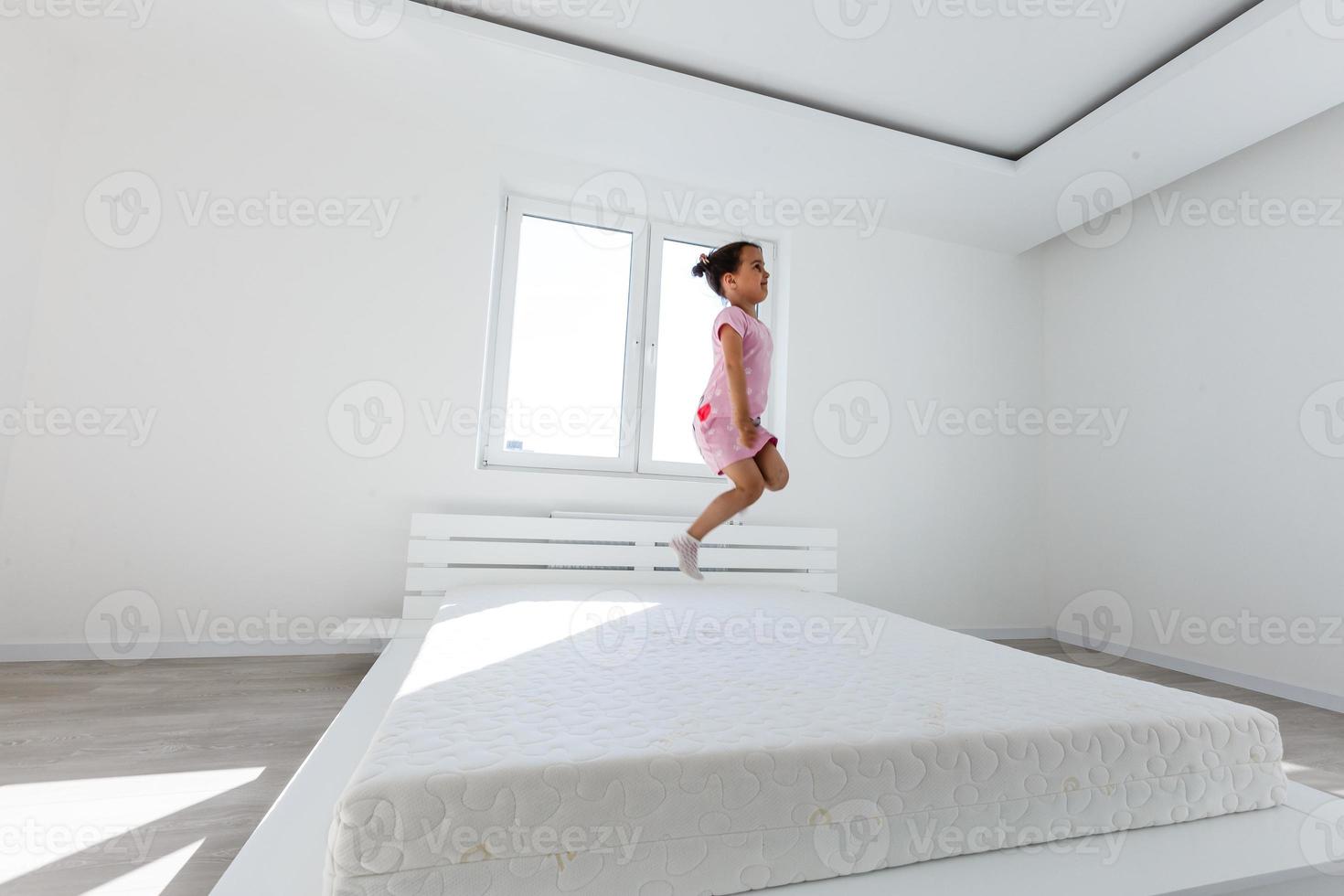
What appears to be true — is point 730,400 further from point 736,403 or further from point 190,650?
point 190,650

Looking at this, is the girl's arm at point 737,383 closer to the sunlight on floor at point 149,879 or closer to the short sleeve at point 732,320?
the short sleeve at point 732,320

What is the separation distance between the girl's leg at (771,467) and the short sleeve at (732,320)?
1.15 feet

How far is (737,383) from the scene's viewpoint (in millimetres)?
1959

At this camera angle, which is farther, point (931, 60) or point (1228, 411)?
point (1228, 411)

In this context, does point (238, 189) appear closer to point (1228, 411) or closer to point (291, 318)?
Result: point (291, 318)

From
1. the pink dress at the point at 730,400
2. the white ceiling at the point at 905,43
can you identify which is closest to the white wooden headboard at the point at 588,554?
the pink dress at the point at 730,400

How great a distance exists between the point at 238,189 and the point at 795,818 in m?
3.38

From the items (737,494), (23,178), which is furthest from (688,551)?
(23,178)

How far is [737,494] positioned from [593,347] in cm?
176

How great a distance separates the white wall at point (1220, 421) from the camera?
2846mm

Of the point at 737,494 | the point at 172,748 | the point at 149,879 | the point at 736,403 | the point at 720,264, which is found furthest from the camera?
the point at 720,264

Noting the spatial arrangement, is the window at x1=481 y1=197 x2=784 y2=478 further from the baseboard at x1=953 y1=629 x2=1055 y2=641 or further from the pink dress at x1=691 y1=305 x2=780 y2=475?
the baseboard at x1=953 y1=629 x2=1055 y2=641

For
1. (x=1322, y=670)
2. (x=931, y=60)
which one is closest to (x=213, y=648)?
(x=931, y=60)

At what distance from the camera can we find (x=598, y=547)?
10.1ft
